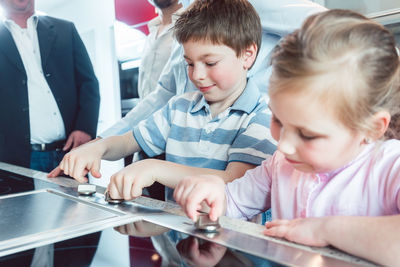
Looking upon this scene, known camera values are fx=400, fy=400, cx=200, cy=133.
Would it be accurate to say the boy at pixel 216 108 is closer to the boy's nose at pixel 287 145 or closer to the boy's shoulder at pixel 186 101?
the boy's shoulder at pixel 186 101

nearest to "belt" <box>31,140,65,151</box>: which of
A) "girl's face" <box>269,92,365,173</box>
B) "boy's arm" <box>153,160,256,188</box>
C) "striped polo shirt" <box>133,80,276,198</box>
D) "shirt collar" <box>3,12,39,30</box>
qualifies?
"shirt collar" <box>3,12,39,30</box>

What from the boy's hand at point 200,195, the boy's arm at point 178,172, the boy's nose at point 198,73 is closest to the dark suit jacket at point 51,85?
the boy's nose at point 198,73

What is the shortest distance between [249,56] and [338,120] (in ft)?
2.14

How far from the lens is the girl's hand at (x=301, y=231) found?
51 centimetres

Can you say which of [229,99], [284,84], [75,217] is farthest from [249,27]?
[75,217]

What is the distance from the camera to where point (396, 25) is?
4.11 feet

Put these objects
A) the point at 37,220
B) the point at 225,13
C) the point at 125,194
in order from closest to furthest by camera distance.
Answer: the point at 37,220, the point at 125,194, the point at 225,13

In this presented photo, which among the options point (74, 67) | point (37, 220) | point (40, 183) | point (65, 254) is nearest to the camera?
point (65, 254)

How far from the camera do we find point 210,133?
1129mm

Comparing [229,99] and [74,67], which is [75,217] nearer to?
[229,99]

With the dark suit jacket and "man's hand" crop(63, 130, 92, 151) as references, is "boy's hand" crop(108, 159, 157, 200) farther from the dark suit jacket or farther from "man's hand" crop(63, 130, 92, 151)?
the dark suit jacket

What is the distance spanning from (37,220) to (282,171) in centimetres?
45

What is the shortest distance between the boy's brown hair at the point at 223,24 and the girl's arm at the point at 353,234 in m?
0.69

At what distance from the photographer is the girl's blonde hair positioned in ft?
1.83
